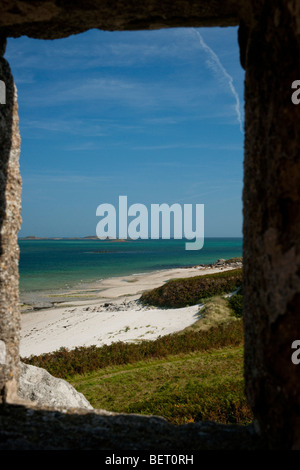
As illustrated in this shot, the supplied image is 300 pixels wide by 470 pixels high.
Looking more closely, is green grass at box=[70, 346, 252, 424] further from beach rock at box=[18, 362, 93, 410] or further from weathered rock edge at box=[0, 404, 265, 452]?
weathered rock edge at box=[0, 404, 265, 452]

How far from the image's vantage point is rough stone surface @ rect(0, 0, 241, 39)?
11.1 ft

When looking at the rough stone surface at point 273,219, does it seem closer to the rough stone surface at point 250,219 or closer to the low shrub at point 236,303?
the rough stone surface at point 250,219

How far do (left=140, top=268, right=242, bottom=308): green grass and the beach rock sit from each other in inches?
628

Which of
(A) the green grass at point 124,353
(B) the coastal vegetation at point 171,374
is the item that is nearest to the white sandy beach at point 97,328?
(B) the coastal vegetation at point 171,374

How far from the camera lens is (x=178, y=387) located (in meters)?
8.89

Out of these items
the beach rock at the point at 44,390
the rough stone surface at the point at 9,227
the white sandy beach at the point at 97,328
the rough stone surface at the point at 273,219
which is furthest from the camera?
the white sandy beach at the point at 97,328

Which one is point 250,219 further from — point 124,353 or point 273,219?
point 124,353

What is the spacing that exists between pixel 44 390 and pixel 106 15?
5.34 metres

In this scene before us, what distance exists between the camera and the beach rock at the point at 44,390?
17.7 feet

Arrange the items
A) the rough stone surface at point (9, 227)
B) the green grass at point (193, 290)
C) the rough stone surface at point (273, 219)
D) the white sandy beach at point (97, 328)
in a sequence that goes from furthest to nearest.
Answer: the green grass at point (193, 290) < the white sandy beach at point (97, 328) < the rough stone surface at point (9, 227) < the rough stone surface at point (273, 219)

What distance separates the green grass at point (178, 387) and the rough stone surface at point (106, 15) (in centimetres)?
639

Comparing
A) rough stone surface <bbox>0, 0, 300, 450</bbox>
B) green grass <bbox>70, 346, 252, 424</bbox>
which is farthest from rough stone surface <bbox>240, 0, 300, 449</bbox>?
green grass <bbox>70, 346, 252, 424</bbox>

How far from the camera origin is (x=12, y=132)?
423 cm
